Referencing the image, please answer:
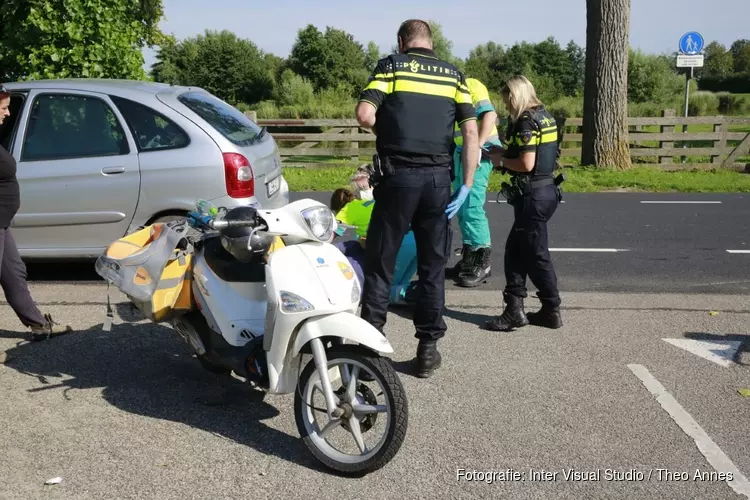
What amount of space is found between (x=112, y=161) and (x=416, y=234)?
3100 millimetres

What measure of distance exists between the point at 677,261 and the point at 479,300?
8.12 ft

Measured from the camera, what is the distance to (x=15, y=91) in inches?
272

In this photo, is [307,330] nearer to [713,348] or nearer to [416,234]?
[416,234]

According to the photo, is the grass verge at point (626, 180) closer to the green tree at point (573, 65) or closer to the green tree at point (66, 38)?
the green tree at point (66, 38)

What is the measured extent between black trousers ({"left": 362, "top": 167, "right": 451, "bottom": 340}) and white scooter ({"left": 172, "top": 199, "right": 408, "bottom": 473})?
68 cm

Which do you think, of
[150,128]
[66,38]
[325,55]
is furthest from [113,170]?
[325,55]

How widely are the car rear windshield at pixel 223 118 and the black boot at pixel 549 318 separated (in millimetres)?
2792

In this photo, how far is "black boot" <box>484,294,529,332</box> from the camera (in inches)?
225

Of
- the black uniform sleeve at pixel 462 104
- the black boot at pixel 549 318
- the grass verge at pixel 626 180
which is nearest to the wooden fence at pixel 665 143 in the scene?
the grass verge at pixel 626 180

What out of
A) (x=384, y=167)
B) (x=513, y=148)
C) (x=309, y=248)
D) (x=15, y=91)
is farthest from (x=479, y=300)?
(x=15, y=91)

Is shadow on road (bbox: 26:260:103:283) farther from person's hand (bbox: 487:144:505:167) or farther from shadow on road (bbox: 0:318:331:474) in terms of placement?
person's hand (bbox: 487:144:505:167)

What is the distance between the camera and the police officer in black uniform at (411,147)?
14.6 ft

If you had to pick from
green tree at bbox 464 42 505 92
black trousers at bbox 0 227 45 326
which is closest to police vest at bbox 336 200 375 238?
black trousers at bbox 0 227 45 326

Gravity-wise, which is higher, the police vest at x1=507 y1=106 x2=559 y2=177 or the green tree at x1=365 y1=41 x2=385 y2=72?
the green tree at x1=365 y1=41 x2=385 y2=72
